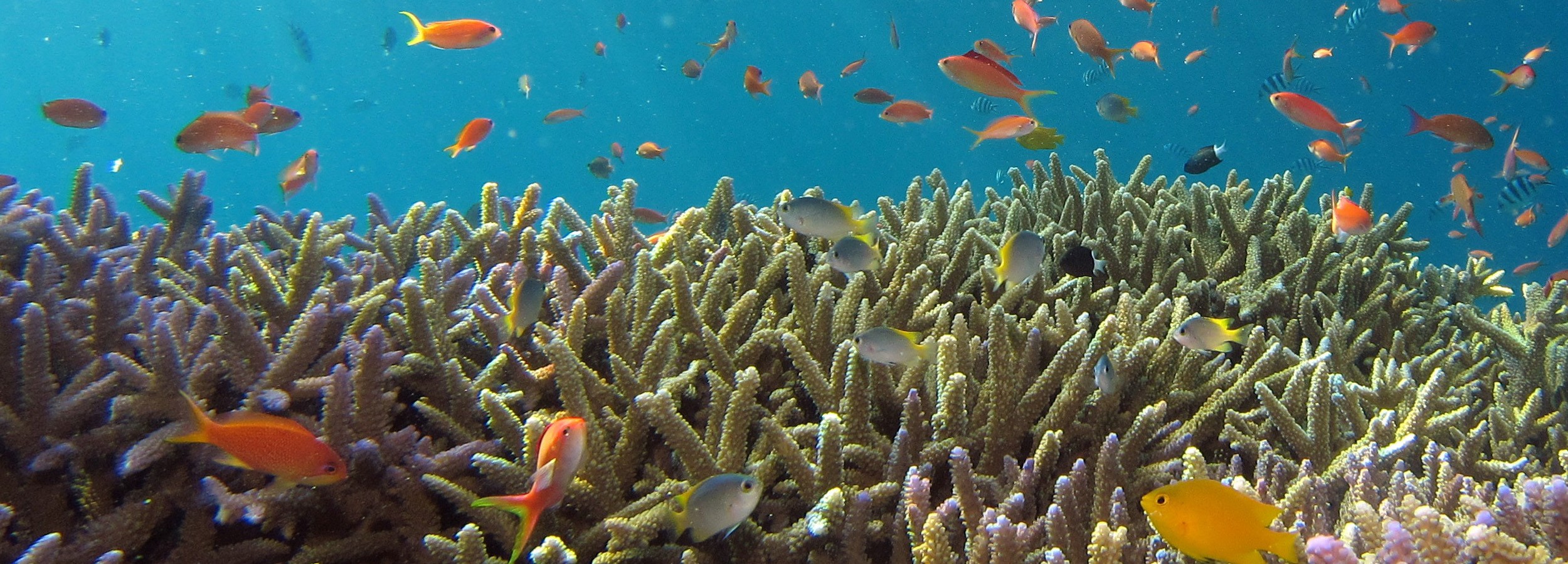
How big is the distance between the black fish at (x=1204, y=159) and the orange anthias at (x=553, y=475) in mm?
5281

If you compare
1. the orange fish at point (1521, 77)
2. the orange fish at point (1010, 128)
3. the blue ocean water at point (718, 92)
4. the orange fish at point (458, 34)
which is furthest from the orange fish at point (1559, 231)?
the blue ocean water at point (718, 92)

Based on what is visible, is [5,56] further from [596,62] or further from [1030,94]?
[1030,94]

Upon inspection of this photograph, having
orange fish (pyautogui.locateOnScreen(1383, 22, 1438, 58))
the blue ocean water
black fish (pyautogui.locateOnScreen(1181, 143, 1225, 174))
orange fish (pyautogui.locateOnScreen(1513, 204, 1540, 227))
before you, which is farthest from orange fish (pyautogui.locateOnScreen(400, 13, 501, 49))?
the blue ocean water

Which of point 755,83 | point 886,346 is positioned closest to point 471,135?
point 755,83

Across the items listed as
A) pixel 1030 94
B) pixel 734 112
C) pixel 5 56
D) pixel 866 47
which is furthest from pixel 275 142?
pixel 1030 94

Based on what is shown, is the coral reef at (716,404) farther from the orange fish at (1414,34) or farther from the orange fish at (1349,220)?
the orange fish at (1414,34)

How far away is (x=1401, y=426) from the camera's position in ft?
8.28

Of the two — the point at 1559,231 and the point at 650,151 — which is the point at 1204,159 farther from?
the point at 650,151

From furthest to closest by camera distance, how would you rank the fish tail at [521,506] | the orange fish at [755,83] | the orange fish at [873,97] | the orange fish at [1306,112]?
the orange fish at [755,83]
the orange fish at [873,97]
the orange fish at [1306,112]
the fish tail at [521,506]

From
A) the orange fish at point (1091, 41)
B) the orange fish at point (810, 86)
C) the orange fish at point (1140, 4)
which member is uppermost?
the orange fish at point (1140, 4)

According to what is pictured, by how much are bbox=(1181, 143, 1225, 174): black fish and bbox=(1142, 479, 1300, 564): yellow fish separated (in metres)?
4.60

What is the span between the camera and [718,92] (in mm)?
90062

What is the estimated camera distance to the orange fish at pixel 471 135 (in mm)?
6582

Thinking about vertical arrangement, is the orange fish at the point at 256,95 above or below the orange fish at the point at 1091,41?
below
